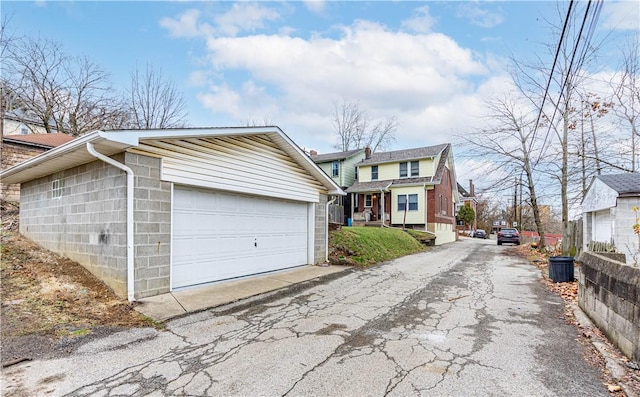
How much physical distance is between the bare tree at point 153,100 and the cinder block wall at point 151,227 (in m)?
18.4

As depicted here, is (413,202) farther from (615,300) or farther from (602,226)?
(615,300)

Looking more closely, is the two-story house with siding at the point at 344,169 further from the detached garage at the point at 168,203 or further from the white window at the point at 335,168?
the detached garage at the point at 168,203

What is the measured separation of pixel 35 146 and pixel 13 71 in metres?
5.54

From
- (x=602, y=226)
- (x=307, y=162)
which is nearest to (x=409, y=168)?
(x=602, y=226)

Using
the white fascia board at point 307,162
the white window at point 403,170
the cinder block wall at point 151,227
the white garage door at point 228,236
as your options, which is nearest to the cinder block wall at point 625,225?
the white fascia board at point 307,162

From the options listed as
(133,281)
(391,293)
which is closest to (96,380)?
(133,281)

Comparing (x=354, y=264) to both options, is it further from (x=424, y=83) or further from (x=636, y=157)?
(x=636, y=157)

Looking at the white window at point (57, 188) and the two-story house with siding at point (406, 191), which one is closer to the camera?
the white window at point (57, 188)

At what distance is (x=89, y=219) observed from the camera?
22.1 feet

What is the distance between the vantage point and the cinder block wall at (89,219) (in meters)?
5.94

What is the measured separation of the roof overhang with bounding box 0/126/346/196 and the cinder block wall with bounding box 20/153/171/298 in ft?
0.97

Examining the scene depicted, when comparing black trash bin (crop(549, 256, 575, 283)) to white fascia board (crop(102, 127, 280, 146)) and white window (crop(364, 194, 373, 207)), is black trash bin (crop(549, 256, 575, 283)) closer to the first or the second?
white fascia board (crop(102, 127, 280, 146))

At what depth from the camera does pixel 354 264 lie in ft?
37.4

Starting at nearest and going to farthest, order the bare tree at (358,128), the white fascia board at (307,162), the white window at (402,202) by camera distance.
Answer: the white fascia board at (307,162) → the white window at (402,202) → the bare tree at (358,128)
